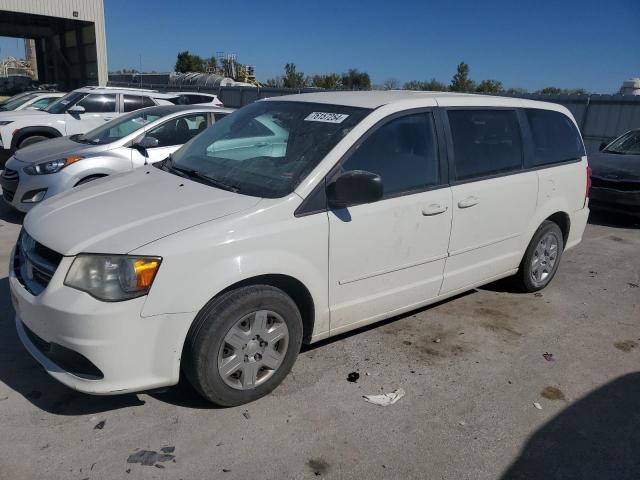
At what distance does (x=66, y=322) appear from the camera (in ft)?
8.52

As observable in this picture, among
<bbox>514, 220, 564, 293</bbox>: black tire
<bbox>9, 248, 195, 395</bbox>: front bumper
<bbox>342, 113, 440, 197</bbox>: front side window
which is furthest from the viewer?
<bbox>514, 220, 564, 293</bbox>: black tire

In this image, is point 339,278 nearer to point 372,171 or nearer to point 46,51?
point 372,171

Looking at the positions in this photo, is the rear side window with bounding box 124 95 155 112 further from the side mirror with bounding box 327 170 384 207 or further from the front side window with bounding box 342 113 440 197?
the side mirror with bounding box 327 170 384 207

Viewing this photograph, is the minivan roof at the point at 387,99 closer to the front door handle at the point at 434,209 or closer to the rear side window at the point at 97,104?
the front door handle at the point at 434,209

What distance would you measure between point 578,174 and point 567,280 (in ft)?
3.90

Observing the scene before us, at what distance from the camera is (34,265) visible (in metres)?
2.89

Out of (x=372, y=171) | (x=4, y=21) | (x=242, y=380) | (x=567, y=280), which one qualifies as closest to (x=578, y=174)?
(x=567, y=280)

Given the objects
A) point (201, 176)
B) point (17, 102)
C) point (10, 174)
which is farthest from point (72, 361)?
point (17, 102)

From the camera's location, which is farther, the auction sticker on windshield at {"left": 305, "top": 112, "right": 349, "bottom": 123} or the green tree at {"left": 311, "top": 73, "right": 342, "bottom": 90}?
the green tree at {"left": 311, "top": 73, "right": 342, "bottom": 90}

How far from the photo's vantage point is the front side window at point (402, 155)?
134 inches

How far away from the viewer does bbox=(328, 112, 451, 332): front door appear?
10.7 ft

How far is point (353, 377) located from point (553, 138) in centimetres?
297

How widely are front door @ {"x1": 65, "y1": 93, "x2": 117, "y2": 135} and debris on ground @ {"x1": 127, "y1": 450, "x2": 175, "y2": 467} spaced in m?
8.72

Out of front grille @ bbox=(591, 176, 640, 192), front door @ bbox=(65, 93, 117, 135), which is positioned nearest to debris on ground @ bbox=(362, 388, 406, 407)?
front grille @ bbox=(591, 176, 640, 192)
